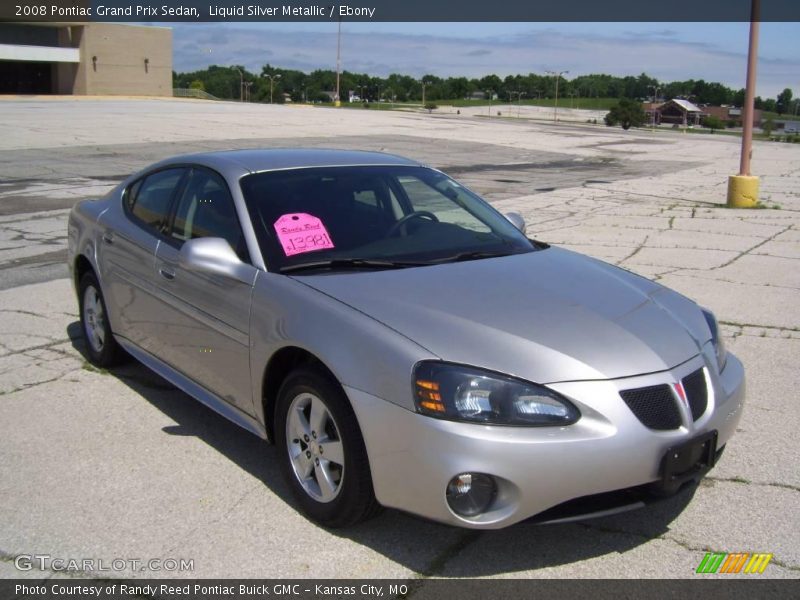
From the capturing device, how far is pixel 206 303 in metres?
4.26

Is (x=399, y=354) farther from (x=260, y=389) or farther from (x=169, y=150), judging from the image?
(x=169, y=150)

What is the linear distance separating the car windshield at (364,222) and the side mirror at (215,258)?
0.15 metres

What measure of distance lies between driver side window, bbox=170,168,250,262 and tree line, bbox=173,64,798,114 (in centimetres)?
10434

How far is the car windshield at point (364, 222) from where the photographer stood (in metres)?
4.11

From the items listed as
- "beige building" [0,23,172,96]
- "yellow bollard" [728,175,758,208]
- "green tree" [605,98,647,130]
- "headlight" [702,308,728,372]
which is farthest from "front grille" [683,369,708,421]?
"green tree" [605,98,647,130]

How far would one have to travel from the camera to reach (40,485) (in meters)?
4.02

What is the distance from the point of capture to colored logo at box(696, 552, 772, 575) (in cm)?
333

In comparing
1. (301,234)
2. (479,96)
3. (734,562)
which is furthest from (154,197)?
(479,96)

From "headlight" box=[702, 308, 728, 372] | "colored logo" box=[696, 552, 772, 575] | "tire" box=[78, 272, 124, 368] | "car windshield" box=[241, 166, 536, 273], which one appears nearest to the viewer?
"colored logo" box=[696, 552, 772, 575]

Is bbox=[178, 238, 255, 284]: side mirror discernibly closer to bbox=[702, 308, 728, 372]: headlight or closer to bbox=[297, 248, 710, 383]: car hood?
Answer: bbox=[297, 248, 710, 383]: car hood

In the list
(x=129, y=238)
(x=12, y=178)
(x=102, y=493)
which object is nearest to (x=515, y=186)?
(x=12, y=178)

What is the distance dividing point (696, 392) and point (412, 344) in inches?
45.3
